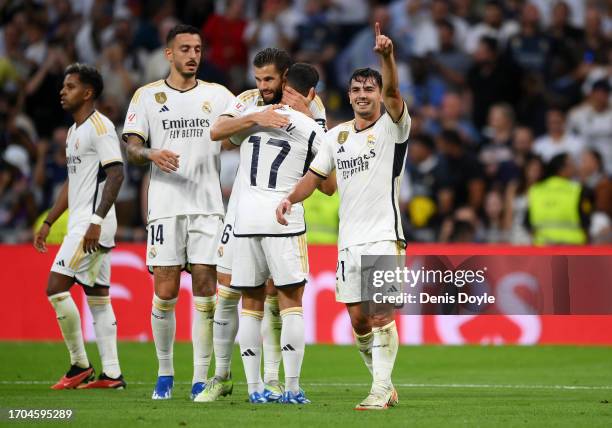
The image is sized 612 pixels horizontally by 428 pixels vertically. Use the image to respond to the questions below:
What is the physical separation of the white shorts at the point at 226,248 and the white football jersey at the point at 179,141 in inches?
15.4

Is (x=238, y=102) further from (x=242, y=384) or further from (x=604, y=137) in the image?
(x=604, y=137)

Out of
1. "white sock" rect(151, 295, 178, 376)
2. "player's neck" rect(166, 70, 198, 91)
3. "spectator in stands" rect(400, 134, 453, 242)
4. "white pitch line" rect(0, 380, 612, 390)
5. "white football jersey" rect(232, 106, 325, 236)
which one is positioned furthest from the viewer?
"spectator in stands" rect(400, 134, 453, 242)

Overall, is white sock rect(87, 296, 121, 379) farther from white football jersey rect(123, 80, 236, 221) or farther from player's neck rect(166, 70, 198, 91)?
player's neck rect(166, 70, 198, 91)

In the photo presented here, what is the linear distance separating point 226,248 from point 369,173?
136 centimetres

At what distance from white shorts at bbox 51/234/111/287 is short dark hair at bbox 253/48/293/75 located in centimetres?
273

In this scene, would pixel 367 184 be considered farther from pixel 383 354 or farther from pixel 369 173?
pixel 383 354

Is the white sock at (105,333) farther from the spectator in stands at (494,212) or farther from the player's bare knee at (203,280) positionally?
the spectator in stands at (494,212)

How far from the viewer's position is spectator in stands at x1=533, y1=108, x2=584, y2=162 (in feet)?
58.3

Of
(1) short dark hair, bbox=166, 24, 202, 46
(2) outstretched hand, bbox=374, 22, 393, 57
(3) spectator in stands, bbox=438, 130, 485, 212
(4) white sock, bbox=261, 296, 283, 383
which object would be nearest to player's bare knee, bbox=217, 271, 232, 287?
(4) white sock, bbox=261, 296, 283, 383

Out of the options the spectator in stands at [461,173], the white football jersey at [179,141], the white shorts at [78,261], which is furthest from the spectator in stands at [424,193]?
the white football jersey at [179,141]

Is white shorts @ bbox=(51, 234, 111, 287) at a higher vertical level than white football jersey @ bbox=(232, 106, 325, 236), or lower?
lower

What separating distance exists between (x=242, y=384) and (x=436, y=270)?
232 cm

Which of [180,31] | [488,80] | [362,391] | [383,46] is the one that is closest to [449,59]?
[488,80]

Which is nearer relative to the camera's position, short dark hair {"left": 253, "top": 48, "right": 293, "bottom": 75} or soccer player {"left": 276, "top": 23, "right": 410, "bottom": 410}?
soccer player {"left": 276, "top": 23, "right": 410, "bottom": 410}
